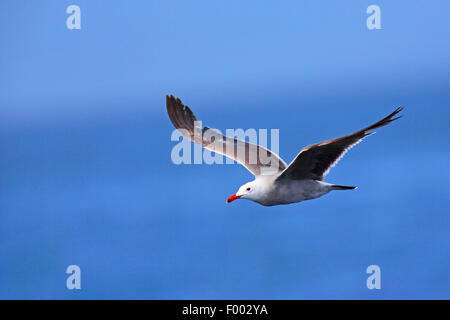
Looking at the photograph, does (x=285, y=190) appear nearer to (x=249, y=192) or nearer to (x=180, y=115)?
(x=249, y=192)

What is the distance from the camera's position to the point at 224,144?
345 inches

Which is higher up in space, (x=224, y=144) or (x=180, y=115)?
(x=180, y=115)

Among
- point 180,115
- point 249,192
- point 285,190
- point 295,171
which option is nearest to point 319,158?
point 295,171

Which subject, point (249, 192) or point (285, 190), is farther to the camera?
point (249, 192)

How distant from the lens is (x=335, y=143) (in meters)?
7.08

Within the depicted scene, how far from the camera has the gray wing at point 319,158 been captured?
6824mm

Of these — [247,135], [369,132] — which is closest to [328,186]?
[369,132]

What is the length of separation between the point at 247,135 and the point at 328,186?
1676mm

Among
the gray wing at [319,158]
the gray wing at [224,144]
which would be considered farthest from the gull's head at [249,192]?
the gray wing at [224,144]

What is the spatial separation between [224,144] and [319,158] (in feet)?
6.12

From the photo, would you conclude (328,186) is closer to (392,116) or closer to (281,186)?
(281,186)

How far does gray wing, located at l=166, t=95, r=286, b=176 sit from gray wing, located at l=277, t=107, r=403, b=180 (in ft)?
2.58

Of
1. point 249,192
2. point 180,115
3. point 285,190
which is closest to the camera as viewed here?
point 285,190

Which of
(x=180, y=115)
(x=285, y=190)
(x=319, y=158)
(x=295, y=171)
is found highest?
(x=180, y=115)
